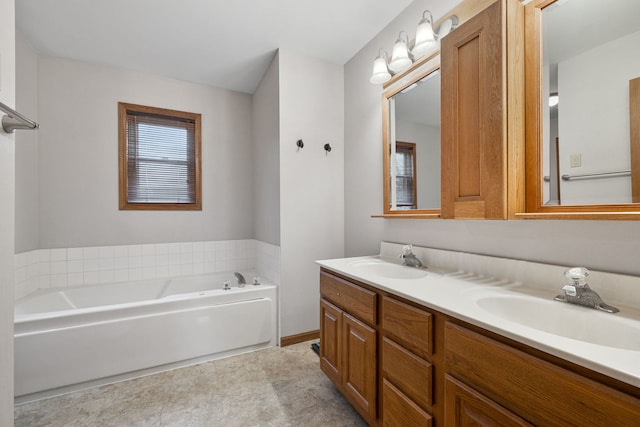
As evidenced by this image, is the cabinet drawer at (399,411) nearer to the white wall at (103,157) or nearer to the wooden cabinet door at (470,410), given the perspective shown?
the wooden cabinet door at (470,410)

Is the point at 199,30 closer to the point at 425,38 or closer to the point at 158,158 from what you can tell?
the point at 158,158

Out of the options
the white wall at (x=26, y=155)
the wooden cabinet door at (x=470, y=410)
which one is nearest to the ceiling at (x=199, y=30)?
the white wall at (x=26, y=155)

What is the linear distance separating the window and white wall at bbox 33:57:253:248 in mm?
77

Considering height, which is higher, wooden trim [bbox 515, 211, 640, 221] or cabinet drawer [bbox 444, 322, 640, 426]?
wooden trim [bbox 515, 211, 640, 221]

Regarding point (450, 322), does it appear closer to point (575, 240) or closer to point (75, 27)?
point (575, 240)

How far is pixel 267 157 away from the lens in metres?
2.81

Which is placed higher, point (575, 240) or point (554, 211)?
point (554, 211)

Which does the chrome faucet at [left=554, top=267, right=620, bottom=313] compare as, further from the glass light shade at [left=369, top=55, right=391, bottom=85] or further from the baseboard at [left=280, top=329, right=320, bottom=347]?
the baseboard at [left=280, top=329, right=320, bottom=347]

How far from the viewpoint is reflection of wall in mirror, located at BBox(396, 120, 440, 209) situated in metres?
1.70

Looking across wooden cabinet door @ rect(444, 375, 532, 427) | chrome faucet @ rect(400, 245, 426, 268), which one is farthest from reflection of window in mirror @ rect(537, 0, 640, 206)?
wooden cabinet door @ rect(444, 375, 532, 427)

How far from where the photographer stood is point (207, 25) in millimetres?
2152

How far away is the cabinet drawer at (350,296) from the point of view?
1.36 meters

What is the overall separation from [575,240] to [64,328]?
9.69ft

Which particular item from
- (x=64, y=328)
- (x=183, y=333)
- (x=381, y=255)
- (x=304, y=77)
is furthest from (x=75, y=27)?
(x=381, y=255)
